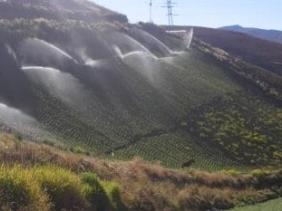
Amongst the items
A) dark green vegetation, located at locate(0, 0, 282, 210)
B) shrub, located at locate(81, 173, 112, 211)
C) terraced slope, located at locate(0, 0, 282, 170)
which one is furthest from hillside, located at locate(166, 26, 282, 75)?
shrub, located at locate(81, 173, 112, 211)

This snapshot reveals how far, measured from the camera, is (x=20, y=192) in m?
19.0

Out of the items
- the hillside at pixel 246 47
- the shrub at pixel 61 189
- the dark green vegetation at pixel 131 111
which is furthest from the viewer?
the hillside at pixel 246 47

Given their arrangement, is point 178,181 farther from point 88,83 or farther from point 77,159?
point 88,83

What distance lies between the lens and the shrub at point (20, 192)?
18.3 metres

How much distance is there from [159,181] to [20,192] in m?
22.4

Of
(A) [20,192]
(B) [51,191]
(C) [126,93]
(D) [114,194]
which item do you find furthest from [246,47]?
(A) [20,192]

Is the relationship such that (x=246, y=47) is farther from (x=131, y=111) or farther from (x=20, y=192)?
(x=20, y=192)

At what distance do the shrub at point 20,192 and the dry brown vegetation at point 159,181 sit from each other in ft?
19.7

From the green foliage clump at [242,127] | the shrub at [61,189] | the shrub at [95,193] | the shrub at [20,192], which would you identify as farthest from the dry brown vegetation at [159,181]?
the green foliage clump at [242,127]

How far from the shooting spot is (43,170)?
2270 cm

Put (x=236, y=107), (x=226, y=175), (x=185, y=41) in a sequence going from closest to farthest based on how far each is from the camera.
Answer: (x=226, y=175)
(x=236, y=107)
(x=185, y=41)

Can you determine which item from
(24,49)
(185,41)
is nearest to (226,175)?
(24,49)

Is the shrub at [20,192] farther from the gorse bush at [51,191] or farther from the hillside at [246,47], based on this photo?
the hillside at [246,47]

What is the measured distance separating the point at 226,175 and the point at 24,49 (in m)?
32.6
